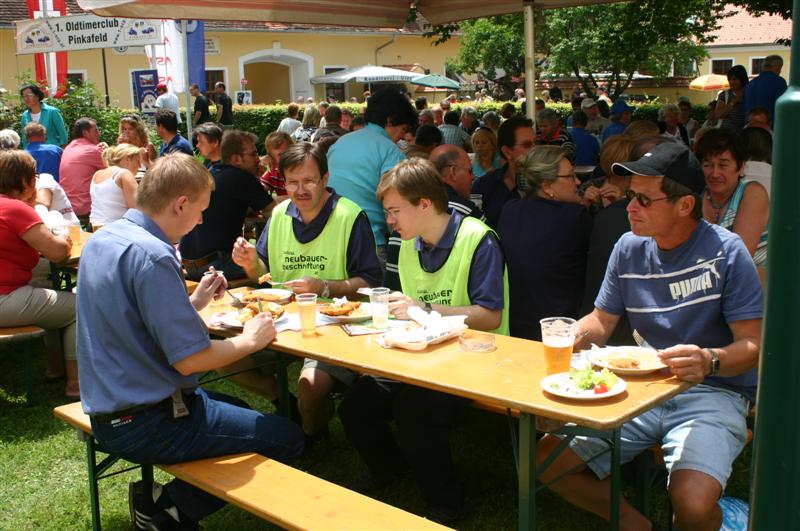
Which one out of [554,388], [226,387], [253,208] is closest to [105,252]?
[554,388]

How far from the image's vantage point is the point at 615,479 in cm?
280

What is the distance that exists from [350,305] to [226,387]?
2.09 m

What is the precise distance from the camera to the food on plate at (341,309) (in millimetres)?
3447

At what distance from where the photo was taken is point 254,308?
3.59 metres

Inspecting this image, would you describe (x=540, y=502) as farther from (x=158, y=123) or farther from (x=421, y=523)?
(x=158, y=123)

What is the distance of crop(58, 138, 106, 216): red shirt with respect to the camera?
8328 mm

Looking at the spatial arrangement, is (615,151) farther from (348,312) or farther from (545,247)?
(348,312)

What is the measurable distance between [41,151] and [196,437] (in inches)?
273

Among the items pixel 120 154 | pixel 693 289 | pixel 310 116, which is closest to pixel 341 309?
pixel 693 289

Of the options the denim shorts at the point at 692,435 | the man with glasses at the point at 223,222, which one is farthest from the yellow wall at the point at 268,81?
the denim shorts at the point at 692,435

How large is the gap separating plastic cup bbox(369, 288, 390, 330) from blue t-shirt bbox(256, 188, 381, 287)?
0.68 m

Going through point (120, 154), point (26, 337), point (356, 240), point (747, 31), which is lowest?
point (26, 337)

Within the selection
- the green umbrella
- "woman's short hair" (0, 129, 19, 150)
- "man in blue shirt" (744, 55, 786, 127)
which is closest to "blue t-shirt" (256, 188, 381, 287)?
"woman's short hair" (0, 129, 19, 150)

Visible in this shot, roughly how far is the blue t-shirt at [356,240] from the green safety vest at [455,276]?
47cm
